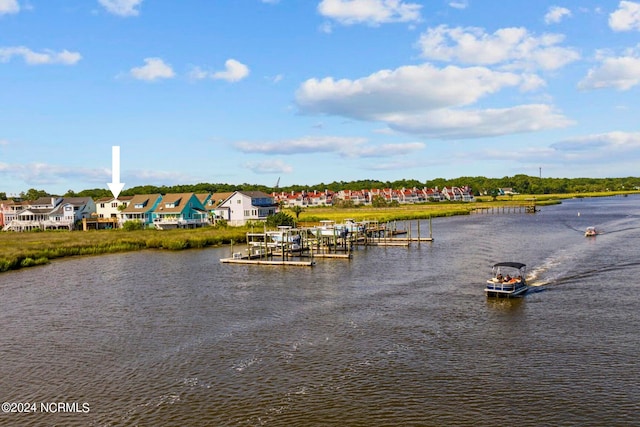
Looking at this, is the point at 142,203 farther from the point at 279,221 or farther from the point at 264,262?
the point at 264,262

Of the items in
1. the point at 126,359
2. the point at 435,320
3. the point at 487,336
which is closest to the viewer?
the point at 126,359

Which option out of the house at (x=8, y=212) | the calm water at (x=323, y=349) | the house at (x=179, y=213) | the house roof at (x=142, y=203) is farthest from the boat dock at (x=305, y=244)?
the house at (x=8, y=212)

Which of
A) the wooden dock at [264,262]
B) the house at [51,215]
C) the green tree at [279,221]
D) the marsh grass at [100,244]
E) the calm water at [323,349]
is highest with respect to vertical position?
the house at [51,215]

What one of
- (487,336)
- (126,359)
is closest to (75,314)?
(126,359)

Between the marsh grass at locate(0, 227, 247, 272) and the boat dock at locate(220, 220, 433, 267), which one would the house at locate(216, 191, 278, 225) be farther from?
the boat dock at locate(220, 220, 433, 267)

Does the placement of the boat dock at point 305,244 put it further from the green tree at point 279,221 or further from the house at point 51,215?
the house at point 51,215

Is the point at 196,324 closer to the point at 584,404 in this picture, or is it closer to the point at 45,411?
the point at 45,411

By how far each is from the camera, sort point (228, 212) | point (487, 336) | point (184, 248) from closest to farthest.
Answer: point (487, 336)
point (184, 248)
point (228, 212)
